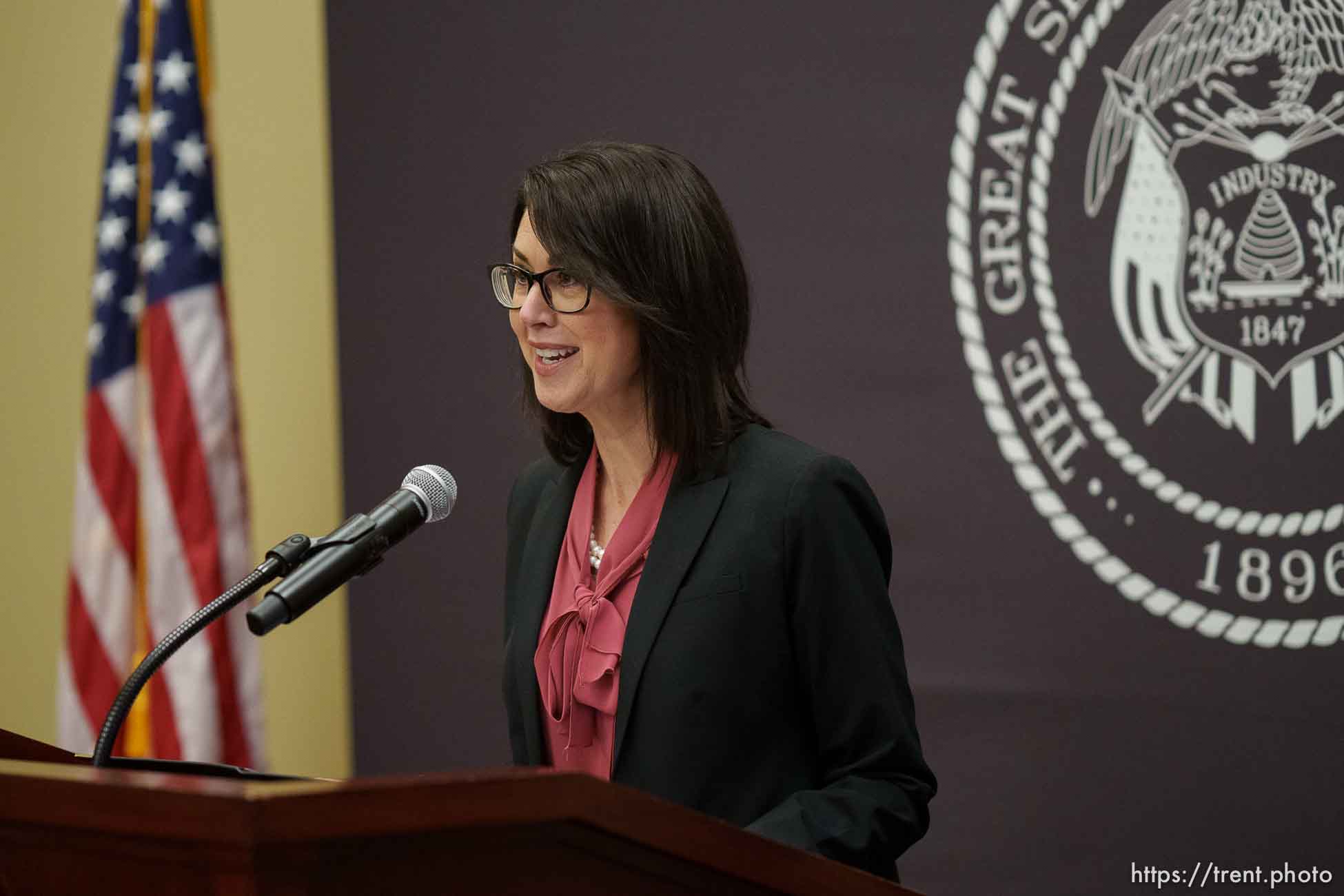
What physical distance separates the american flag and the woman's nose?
1584mm

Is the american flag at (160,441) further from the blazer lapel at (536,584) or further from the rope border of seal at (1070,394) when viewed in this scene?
the rope border of seal at (1070,394)

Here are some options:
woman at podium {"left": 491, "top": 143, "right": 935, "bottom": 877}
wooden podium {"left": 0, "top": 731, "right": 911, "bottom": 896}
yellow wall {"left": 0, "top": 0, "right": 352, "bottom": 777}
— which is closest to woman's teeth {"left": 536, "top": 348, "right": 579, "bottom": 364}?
woman at podium {"left": 491, "top": 143, "right": 935, "bottom": 877}

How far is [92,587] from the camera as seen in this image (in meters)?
3.10

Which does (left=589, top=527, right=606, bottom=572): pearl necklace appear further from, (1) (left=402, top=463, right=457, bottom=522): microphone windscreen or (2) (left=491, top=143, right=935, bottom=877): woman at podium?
(1) (left=402, top=463, right=457, bottom=522): microphone windscreen

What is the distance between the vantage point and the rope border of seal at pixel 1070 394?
2496 mm

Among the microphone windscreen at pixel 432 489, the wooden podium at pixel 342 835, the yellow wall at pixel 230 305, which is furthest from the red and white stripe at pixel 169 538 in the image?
the wooden podium at pixel 342 835

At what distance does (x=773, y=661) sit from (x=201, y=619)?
709 mm

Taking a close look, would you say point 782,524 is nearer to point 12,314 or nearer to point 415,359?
point 415,359

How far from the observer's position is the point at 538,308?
1745 millimetres

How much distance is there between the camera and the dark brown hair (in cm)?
172

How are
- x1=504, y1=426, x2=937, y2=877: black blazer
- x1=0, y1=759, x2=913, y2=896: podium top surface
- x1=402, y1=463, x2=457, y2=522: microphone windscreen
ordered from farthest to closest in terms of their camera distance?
x1=504, y1=426, x2=937, y2=877: black blazer < x1=402, y1=463, x2=457, y2=522: microphone windscreen < x1=0, y1=759, x2=913, y2=896: podium top surface

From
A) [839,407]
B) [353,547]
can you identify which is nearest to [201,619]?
[353,547]

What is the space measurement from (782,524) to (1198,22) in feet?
4.68

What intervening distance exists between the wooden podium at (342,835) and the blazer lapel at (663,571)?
616 mm
